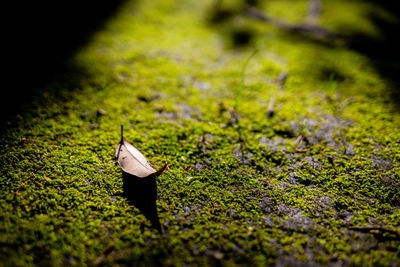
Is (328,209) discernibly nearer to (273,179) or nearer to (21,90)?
(273,179)

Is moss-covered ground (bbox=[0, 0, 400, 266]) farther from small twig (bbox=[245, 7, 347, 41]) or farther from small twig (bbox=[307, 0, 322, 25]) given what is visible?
small twig (bbox=[307, 0, 322, 25])

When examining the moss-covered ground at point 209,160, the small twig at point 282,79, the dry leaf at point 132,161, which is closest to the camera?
the moss-covered ground at point 209,160

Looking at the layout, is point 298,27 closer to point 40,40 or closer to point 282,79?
point 282,79

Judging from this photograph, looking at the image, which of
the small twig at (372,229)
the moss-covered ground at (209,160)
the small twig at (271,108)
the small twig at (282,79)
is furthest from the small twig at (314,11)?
the small twig at (372,229)

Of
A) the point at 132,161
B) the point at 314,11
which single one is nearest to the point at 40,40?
the point at 132,161

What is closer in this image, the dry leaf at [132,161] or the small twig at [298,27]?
the dry leaf at [132,161]

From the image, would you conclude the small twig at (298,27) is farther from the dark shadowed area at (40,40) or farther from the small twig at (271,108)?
the dark shadowed area at (40,40)

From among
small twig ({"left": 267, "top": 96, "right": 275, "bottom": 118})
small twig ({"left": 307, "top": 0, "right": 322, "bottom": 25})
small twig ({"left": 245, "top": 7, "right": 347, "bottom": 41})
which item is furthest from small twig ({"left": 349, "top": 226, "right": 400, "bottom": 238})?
small twig ({"left": 307, "top": 0, "right": 322, "bottom": 25})
